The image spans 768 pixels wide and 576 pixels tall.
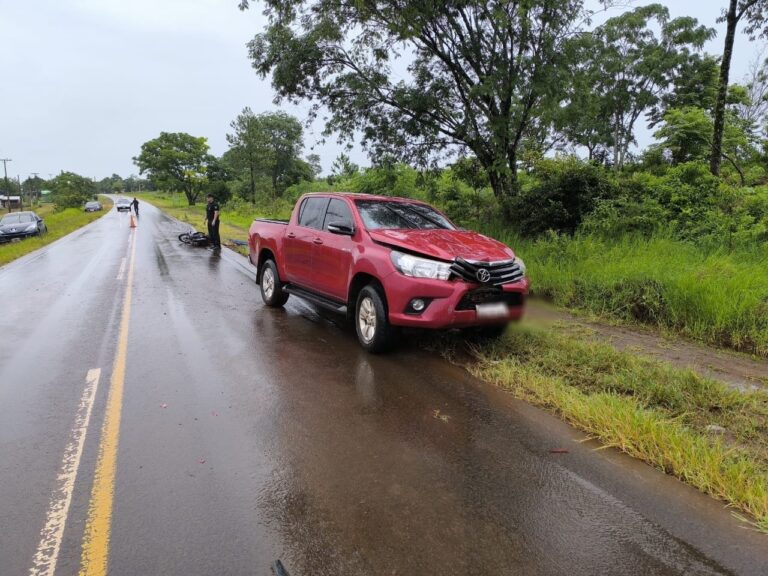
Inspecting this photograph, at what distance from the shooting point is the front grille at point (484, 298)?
16.6ft

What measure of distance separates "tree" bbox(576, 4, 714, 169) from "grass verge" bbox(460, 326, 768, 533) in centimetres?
2294

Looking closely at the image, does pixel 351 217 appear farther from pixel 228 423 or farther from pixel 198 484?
pixel 198 484

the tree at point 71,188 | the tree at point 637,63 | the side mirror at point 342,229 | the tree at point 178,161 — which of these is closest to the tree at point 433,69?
the side mirror at point 342,229

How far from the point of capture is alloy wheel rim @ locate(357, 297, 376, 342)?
18.4 feet

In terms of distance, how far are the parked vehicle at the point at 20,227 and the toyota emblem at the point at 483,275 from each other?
25218 millimetres

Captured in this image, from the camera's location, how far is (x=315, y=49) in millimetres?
12203

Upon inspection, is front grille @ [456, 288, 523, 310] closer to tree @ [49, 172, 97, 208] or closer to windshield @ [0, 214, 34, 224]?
windshield @ [0, 214, 34, 224]

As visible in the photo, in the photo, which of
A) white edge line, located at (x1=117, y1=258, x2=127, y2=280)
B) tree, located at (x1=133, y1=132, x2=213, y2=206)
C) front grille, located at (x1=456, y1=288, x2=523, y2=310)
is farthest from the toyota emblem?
tree, located at (x1=133, y1=132, x2=213, y2=206)

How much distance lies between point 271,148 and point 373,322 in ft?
138

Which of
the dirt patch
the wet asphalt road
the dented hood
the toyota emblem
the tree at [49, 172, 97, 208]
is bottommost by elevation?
the wet asphalt road

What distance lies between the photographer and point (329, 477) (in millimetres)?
3223

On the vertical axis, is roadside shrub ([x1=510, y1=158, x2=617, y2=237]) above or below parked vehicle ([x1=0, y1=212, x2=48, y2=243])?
above

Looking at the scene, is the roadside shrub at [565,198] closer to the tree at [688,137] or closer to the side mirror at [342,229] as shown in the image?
the side mirror at [342,229]

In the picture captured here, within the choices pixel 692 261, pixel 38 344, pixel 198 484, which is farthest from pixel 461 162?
pixel 198 484
